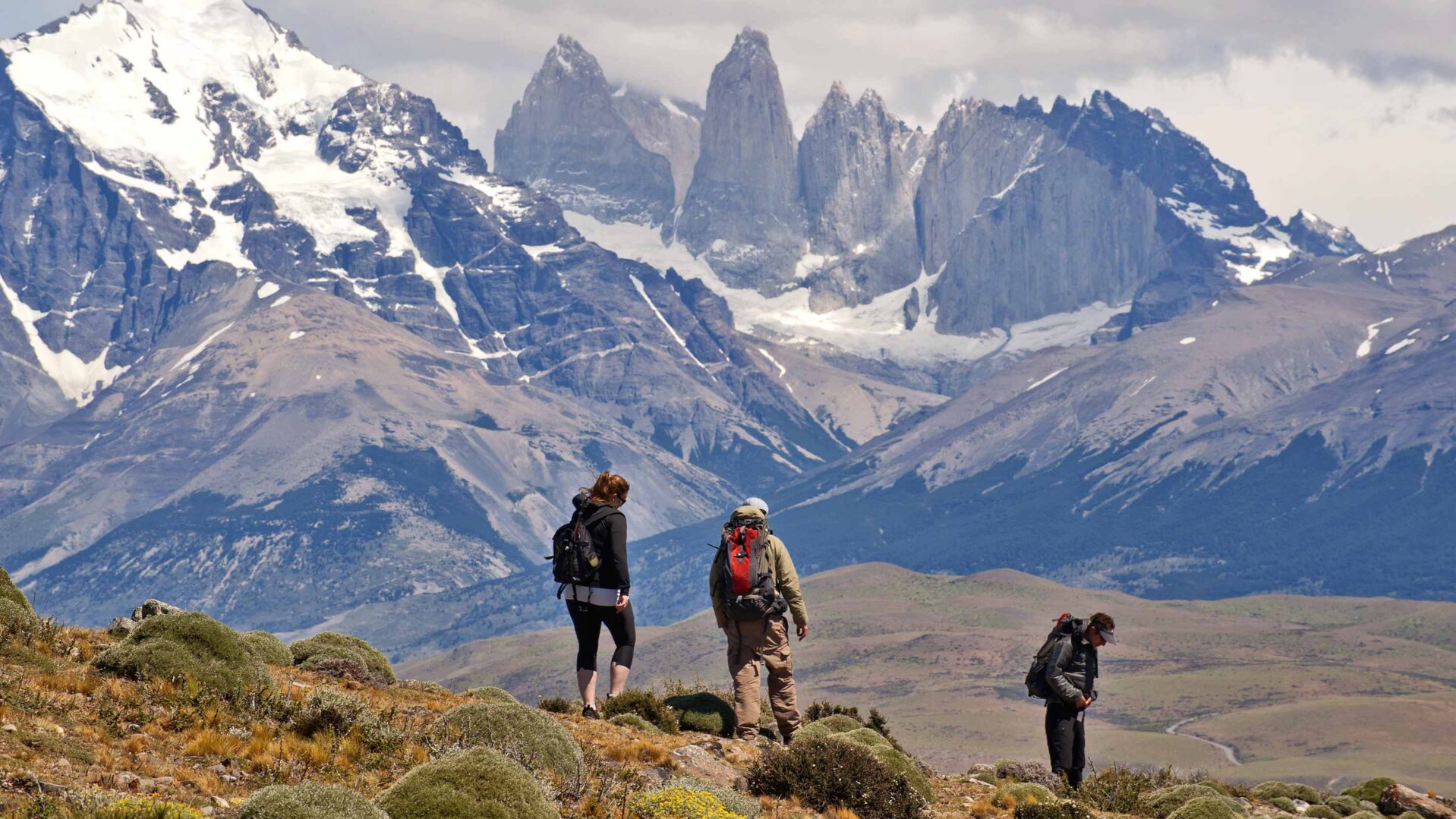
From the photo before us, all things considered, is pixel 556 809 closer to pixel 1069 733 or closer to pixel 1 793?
pixel 1 793

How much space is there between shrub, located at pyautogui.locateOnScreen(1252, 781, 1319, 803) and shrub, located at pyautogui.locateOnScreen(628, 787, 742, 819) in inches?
989

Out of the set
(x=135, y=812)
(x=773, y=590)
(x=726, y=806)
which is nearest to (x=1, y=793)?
(x=135, y=812)

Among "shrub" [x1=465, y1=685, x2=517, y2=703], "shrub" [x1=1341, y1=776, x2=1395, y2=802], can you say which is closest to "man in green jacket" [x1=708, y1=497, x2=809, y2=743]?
"shrub" [x1=465, y1=685, x2=517, y2=703]

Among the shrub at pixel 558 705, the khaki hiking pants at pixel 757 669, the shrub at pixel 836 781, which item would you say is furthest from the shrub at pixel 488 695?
the shrub at pixel 836 781

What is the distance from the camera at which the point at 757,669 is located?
29.9 m

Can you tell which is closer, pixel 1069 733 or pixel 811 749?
pixel 811 749

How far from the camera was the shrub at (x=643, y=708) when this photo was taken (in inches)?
1190

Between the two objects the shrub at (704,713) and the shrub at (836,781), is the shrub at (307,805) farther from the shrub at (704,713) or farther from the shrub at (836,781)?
the shrub at (704,713)

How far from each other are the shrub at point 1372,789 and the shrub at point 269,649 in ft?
93.3

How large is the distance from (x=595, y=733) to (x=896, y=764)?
514cm

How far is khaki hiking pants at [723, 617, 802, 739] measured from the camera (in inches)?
1134

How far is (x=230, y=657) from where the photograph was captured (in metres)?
25.6

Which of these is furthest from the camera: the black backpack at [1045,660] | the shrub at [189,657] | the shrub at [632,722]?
the black backpack at [1045,660]

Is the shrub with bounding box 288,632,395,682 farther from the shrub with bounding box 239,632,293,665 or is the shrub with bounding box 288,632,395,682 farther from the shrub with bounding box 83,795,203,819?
the shrub with bounding box 83,795,203,819
